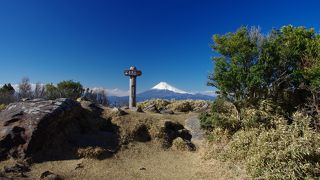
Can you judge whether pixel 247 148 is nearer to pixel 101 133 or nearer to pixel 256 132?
pixel 256 132

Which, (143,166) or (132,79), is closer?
(143,166)

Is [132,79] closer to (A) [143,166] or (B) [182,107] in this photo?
(B) [182,107]

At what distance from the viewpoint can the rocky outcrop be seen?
40.8 feet

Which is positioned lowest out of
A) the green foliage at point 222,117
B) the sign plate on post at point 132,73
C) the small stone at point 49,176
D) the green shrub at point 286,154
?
the small stone at point 49,176

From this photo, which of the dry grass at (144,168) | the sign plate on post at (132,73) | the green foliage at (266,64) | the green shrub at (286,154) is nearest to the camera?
the green shrub at (286,154)

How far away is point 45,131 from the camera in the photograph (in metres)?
13.0

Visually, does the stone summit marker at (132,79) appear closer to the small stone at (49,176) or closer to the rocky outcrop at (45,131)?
the rocky outcrop at (45,131)

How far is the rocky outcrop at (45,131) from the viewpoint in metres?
12.4

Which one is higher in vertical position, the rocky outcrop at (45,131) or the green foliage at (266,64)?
the green foliage at (266,64)

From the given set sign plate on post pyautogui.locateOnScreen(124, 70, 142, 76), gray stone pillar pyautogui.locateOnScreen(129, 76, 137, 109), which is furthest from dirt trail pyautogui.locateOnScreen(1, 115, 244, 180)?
sign plate on post pyautogui.locateOnScreen(124, 70, 142, 76)

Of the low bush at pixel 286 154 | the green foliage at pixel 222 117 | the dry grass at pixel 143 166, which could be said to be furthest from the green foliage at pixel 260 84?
the dry grass at pixel 143 166

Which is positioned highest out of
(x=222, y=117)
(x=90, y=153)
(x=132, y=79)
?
(x=132, y=79)

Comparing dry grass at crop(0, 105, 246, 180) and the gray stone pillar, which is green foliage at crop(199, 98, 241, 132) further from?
the gray stone pillar

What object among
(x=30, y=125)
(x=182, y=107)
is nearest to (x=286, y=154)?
(x=30, y=125)
